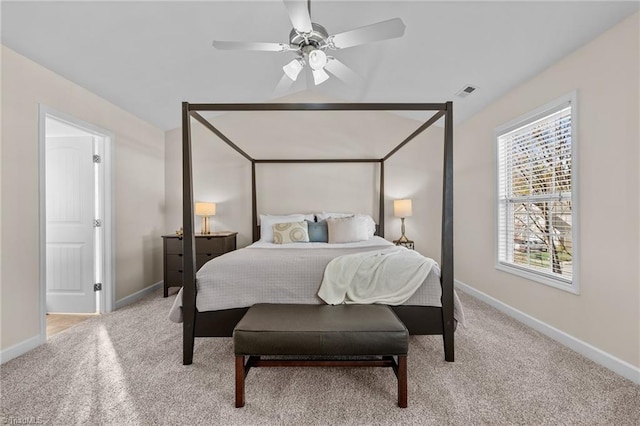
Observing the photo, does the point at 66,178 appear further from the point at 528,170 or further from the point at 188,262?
the point at 528,170

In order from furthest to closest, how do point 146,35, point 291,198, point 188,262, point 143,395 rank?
point 291,198 < point 146,35 < point 188,262 < point 143,395

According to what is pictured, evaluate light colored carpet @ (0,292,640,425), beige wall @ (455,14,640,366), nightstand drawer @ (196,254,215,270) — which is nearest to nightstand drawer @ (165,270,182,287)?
nightstand drawer @ (196,254,215,270)

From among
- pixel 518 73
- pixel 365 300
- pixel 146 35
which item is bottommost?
pixel 365 300

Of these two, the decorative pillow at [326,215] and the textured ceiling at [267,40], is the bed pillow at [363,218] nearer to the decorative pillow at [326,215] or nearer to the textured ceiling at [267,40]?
the decorative pillow at [326,215]


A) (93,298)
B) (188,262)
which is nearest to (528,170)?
(188,262)

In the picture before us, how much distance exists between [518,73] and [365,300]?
2.52 m

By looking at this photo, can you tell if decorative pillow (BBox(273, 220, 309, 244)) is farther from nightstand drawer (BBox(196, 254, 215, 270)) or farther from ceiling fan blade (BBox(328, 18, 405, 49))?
ceiling fan blade (BBox(328, 18, 405, 49))

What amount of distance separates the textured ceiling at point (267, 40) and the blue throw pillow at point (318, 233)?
1.87m

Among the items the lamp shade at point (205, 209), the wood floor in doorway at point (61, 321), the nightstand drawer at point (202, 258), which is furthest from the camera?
the lamp shade at point (205, 209)

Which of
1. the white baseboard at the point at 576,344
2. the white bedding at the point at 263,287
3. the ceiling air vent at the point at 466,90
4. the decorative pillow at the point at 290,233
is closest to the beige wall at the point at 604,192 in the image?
the white baseboard at the point at 576,344

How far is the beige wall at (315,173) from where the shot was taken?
4324mm

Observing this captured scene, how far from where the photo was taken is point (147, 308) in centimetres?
325

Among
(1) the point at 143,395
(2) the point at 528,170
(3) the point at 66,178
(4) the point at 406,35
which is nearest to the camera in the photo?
(1) the point at 143,395

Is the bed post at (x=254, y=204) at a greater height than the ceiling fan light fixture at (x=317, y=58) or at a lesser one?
lesser
